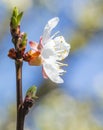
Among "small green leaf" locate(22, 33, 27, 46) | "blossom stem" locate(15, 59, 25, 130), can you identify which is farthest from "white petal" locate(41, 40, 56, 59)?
"blossom stem" locate(15, 59, 25, 130)

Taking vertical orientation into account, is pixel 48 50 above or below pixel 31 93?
above

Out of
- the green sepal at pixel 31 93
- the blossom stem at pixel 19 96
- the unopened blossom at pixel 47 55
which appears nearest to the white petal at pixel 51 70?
the unopened blossom at pixel 47 55

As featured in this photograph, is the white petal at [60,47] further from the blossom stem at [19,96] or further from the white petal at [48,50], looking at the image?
Result: the blossom stem at [19,96]

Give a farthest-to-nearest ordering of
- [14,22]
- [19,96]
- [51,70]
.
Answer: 1. [51,70]
2. [14,22]
3. [19,96]

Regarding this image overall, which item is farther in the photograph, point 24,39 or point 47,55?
point 47,55

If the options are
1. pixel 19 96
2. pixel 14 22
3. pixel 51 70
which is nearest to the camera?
pixel 19 96

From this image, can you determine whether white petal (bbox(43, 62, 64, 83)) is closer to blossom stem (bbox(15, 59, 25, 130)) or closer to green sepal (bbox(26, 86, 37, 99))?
green sepal (bbox(26, 86, 37, 99))

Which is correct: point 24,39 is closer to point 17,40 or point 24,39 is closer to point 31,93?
point 17,40

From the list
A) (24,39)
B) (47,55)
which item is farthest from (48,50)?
(24,39)

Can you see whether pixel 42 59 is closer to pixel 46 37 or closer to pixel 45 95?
pixel 46 37

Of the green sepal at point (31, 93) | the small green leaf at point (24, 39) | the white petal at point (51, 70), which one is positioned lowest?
the green sepal at point (31, 93)

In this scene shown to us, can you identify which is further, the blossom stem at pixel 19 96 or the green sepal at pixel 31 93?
the green sepal at pixel 31 93

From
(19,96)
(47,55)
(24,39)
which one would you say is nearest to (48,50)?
(47,55)
